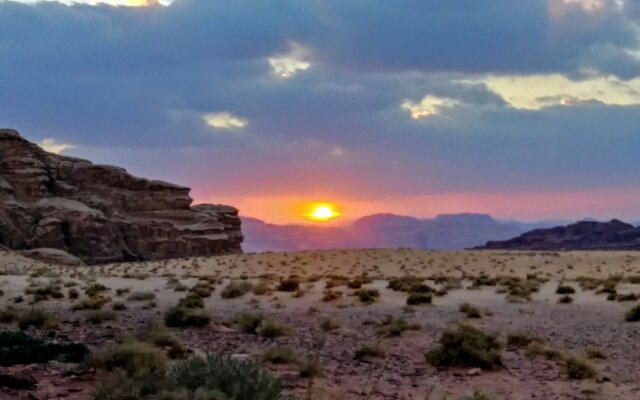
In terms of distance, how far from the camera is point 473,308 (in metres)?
22.5

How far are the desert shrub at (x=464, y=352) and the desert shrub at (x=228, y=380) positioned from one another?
6.33 m

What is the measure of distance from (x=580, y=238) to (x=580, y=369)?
500 ft

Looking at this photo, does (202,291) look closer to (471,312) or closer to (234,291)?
(234,291)

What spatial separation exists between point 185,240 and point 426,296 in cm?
6956

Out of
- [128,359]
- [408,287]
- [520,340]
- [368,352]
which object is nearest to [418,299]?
[408,287]

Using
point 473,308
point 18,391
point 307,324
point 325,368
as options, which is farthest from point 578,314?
point 18,391

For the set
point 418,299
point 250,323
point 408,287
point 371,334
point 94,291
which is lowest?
point 371,334

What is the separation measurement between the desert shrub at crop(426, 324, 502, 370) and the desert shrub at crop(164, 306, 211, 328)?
5.64 metres

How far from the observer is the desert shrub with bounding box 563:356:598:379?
512 inches

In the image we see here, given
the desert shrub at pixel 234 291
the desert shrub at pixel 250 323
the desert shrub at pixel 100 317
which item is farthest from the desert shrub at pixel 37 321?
the desert shrub at pixel 234 291

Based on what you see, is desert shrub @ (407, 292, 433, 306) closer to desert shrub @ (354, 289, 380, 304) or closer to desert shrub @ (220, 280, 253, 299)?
desert shrub @ (354, 289, 380, 304)

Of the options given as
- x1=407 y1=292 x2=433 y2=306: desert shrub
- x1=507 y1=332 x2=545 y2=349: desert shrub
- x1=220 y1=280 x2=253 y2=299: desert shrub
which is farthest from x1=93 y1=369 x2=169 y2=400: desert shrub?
x1=220 y1=280 x2=253 y2=299: desert shrub

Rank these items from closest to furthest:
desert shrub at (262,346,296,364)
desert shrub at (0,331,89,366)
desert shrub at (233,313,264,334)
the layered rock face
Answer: desert shrub at (0,331,89,366)
desert shrub at (262,346,296,364)
desert shrub at (233,313,264,334)
the layered rock face

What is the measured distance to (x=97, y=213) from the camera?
289 ft
